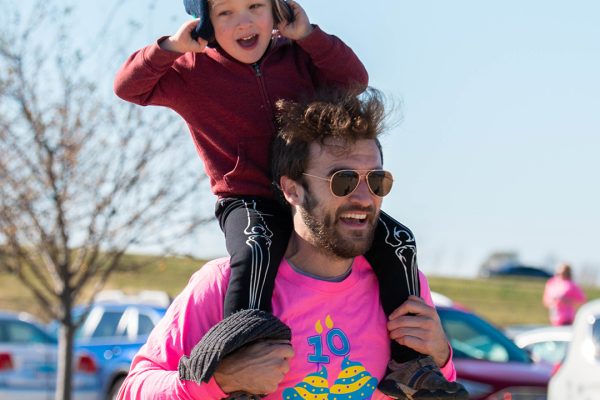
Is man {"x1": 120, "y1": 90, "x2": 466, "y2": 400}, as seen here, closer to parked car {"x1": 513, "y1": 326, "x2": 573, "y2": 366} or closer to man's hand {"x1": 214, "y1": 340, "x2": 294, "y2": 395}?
man's hand {"x1": 214, "y1": 340, "x2": 294, "y2": 395}

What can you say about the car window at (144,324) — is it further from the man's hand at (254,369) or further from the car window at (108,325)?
the man's hand at (254,369)

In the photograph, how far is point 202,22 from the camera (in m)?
3.80

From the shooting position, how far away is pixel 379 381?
385 cm

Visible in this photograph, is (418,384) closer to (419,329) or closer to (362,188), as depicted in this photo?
(419,329)

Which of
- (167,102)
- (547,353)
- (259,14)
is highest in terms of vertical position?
(259,14)

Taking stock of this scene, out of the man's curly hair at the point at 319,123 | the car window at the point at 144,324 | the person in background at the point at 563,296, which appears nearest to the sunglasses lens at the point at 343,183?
the man's curly hair at the point at 319,123

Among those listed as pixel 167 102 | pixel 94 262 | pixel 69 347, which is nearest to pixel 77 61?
pixel 94 262

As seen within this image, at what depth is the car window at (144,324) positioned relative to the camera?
1439 centimetres

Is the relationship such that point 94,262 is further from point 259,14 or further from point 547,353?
point 259,14

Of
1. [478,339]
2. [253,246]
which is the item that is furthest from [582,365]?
[253,246]

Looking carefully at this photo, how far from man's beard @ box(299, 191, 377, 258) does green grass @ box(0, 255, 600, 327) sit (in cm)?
2478

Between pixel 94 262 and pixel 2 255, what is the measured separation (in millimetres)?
966

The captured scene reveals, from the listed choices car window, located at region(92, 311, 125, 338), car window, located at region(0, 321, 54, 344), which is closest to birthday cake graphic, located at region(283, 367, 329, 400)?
car window, located at region(92, 311, 125, 338)

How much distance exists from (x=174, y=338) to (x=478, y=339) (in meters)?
8.95
